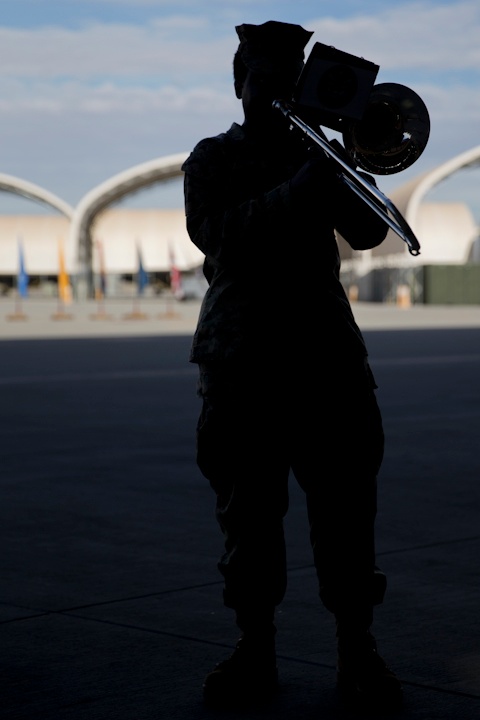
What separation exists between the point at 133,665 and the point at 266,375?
1.11 meters

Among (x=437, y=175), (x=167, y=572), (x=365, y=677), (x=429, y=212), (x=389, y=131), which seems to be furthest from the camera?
(x=429, y=212)

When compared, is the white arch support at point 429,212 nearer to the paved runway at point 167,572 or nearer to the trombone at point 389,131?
the paved runway at point 167,572

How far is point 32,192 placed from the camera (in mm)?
70312

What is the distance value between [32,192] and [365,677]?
2679 inches

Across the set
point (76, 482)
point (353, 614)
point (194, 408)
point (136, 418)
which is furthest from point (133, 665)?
point (194, 408)

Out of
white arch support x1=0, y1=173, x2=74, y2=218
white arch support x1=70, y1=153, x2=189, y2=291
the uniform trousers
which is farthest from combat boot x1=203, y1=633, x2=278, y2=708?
white arch support x1=0, y1=173, x2=74, y2=218

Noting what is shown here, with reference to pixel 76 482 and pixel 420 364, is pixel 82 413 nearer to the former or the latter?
pixel 76 482

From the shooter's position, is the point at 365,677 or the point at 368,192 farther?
the point at 365,677

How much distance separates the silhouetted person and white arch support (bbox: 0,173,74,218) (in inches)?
2608

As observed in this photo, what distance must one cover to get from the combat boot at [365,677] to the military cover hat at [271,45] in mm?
1736

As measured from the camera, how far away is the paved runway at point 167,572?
409 cm

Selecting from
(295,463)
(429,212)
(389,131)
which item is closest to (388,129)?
(389,131)

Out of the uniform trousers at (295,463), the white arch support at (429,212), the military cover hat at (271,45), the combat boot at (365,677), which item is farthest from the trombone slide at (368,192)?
the white arch support at (429,212)

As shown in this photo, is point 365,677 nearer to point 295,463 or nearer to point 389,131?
point 295,463
